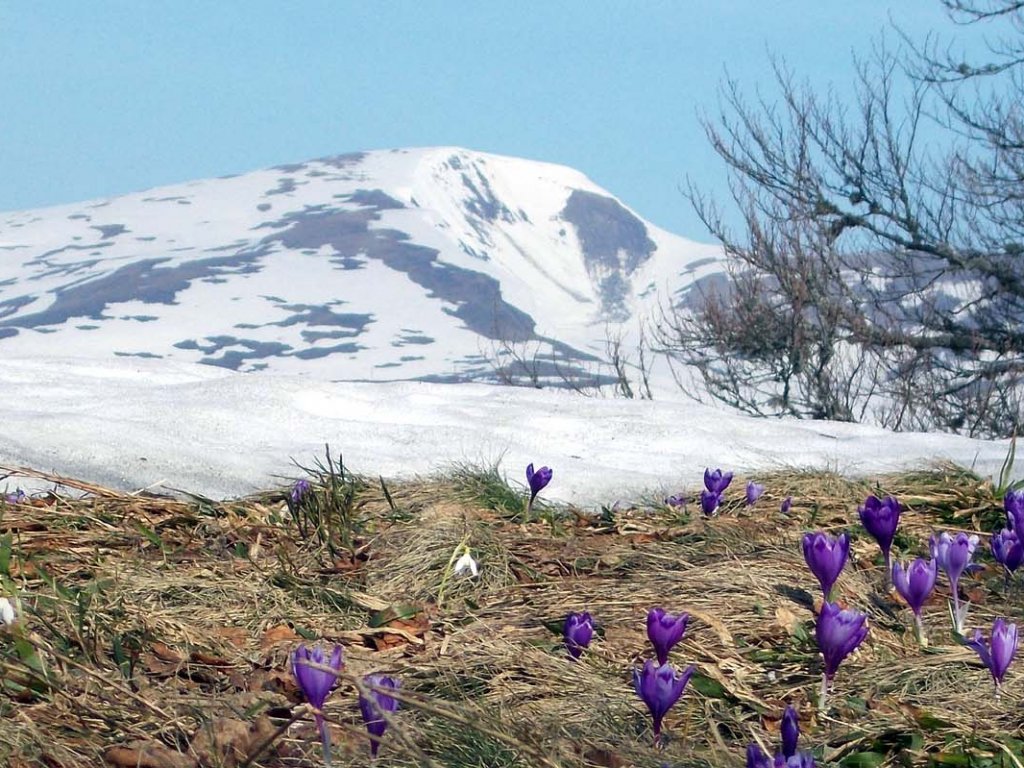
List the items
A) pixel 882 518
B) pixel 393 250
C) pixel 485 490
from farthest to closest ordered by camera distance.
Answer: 1. pixel 393 250
2. pixel 485 490
3. pixel 882 518

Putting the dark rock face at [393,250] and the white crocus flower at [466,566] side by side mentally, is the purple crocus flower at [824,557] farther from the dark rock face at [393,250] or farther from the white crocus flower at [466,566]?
the dark rock face at [393,250]

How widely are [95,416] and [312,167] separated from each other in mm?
86424

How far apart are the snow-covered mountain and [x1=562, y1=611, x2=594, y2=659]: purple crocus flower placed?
32.9 m

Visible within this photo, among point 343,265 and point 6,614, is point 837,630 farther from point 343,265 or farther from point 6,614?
point 343,265

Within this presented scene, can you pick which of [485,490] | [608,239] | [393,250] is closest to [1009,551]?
[485,490]

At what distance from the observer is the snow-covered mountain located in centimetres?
4991

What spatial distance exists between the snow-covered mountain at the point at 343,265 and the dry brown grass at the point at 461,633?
31982 mm

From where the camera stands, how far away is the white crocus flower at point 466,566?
1.88 metres

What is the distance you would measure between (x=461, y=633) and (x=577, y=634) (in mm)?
270

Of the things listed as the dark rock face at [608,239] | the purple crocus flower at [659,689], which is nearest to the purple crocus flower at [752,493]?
the purple crocus flower at [659,689]

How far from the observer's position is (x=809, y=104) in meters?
10.8

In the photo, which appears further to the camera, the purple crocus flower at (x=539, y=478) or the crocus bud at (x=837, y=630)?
the purple crocus flower at (x=539, y=478)

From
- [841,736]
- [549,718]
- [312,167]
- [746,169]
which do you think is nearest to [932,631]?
[841,736]

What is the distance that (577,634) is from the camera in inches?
54.3
